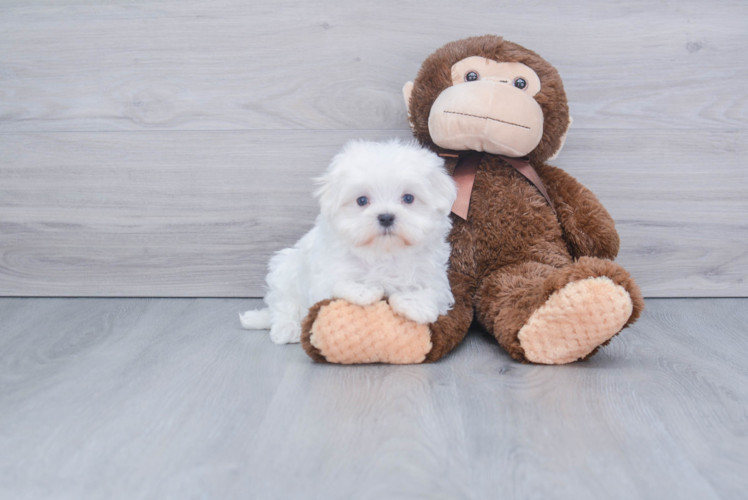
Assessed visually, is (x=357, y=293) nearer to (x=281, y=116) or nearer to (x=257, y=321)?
(x=257, y=321)

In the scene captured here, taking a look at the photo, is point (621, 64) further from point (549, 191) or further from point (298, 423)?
point (298, 423)

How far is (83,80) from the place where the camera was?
4.72 ft

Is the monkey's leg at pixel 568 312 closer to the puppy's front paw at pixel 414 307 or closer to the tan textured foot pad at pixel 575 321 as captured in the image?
the tan textured foot pad at pixel 575 321

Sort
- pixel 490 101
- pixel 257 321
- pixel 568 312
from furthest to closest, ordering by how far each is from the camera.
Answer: pixel 257 321 → pixel 490 101 → pixel 568 312

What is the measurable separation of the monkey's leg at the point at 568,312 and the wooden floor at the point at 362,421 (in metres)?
0.04

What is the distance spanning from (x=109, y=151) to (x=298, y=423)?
978 mm

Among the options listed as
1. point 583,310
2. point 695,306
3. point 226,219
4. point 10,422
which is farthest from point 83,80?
point 695,306

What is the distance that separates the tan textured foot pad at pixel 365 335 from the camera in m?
0.99

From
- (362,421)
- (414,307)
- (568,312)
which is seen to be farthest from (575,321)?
(362,421)

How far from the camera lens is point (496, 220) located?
1.21 meters

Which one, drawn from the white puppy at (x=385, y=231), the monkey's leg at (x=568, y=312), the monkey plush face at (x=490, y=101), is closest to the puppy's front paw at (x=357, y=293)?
the white puppy at (x=385, y=231)

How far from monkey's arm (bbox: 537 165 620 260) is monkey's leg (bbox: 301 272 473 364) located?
366mm

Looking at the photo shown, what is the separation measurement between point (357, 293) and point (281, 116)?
2.00 ft

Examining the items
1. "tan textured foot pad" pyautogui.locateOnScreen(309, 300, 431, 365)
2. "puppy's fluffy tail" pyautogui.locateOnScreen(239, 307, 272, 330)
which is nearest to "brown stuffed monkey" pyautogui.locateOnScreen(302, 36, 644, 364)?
"tan textured foot pad" pyautogui.locateOnScreen(309, 300, 431, 365)
